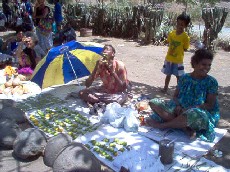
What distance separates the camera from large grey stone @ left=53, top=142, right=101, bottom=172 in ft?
8.87

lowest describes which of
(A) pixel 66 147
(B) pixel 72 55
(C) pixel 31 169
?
(C) pixel 31 169

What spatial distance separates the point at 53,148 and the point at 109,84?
1658mm

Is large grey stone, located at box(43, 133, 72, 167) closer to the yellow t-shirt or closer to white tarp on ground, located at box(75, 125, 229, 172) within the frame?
white tarp on ground, located at box(75, 125, 229, 172)

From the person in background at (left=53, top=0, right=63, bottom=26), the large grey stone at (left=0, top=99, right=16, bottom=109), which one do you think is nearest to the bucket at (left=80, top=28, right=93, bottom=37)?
the person in background at (left=53, top=0, right=63, bottom=26)

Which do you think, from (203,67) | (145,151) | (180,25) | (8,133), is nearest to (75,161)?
(145,151)

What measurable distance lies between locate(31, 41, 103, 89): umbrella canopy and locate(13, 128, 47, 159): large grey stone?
1.27 metres

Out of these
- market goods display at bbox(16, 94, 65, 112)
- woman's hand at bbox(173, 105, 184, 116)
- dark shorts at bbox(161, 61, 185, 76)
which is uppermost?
dark shorts at bbox(161, 61, 185, 76)

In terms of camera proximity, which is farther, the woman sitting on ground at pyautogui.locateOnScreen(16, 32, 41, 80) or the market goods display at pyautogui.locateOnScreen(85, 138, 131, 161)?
the woman sitting on ground at pyautogui.locateOnScreen(16, 32, 41, 80)

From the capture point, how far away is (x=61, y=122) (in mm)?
3914

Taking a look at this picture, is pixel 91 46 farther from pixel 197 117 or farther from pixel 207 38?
pixel 207 38

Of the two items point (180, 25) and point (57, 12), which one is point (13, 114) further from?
point (57, 12)

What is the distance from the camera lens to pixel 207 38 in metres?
8.97

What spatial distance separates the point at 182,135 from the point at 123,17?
8.02 metres

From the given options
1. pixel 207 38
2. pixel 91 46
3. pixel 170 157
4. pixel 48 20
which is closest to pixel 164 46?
pixel 207 38
